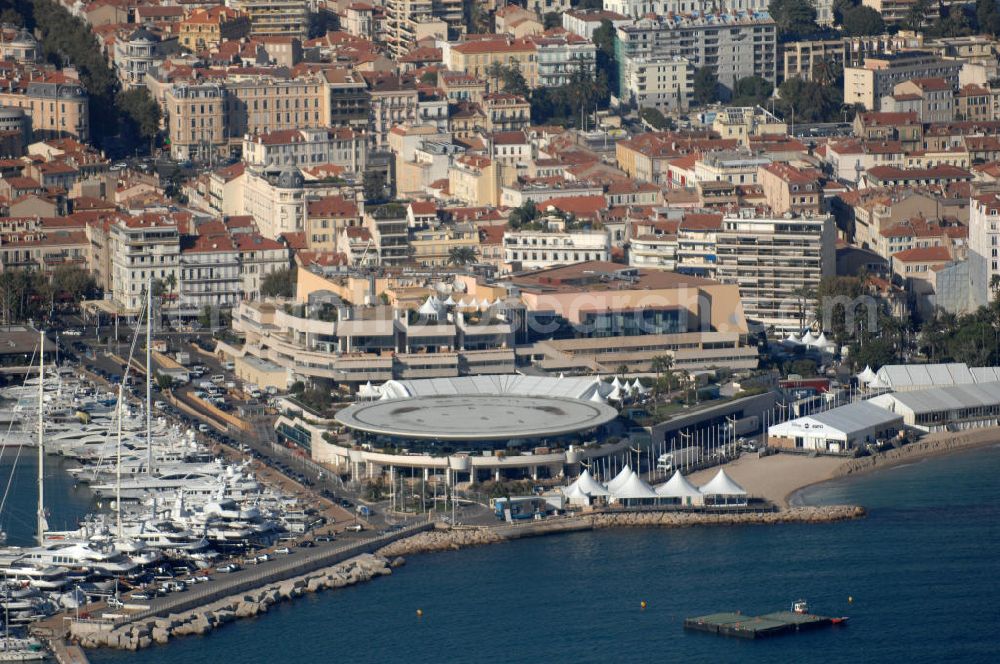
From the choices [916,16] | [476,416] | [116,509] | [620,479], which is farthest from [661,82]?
[116,509]

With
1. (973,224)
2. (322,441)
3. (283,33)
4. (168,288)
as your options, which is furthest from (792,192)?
(283,33)

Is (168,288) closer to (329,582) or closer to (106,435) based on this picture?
(106,435)

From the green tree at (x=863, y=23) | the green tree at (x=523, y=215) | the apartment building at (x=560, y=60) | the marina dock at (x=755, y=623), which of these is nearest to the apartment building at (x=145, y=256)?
the green tree at (x=523, y=215)

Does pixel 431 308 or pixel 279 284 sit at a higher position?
pixel 431 308

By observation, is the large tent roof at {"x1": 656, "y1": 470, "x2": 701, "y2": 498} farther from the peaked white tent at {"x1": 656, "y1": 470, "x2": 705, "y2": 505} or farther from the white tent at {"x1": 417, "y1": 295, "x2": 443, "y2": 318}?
the white tent at {"x1": 417, "y1": 295, "x2": 443, "y2": 318}

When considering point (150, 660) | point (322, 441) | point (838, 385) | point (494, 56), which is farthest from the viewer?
point (494, 56)

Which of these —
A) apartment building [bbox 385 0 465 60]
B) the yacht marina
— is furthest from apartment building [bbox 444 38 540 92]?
the yacht marina

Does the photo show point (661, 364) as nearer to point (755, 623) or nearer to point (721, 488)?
point (721, 488)
